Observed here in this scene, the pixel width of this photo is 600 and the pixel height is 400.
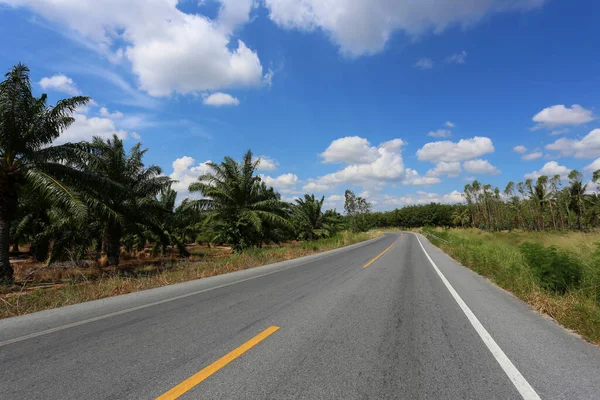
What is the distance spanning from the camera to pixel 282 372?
3420mm

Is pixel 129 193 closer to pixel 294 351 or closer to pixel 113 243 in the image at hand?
pixel 113 243

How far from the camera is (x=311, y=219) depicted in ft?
122

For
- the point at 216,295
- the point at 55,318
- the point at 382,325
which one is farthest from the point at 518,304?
the point at 55,318

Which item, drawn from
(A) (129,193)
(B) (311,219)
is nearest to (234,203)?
(A) (129,193)

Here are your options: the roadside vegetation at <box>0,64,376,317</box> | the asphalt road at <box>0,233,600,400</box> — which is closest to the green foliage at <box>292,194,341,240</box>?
the roadside vegetation at <box>0,64,376,317</box>

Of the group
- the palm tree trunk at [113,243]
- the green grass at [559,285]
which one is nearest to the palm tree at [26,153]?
the palm tree trunk at [113,243]

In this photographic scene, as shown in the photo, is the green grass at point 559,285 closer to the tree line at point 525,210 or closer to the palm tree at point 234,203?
the palm tree at point 234,203

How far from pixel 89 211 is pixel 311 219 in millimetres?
25114

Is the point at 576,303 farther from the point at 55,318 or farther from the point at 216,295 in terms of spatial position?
the point at 55,318

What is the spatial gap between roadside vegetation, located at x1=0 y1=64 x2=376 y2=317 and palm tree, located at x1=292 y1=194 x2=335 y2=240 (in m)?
5.28

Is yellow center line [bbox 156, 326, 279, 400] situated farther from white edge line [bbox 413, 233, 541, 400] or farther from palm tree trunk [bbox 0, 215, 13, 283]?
palm tree trunk [bbox 0, 215, 13, 283]

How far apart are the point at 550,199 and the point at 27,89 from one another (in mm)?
80968

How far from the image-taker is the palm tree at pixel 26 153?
11133 millimetres

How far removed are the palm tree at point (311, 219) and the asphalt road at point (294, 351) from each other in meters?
27.7
